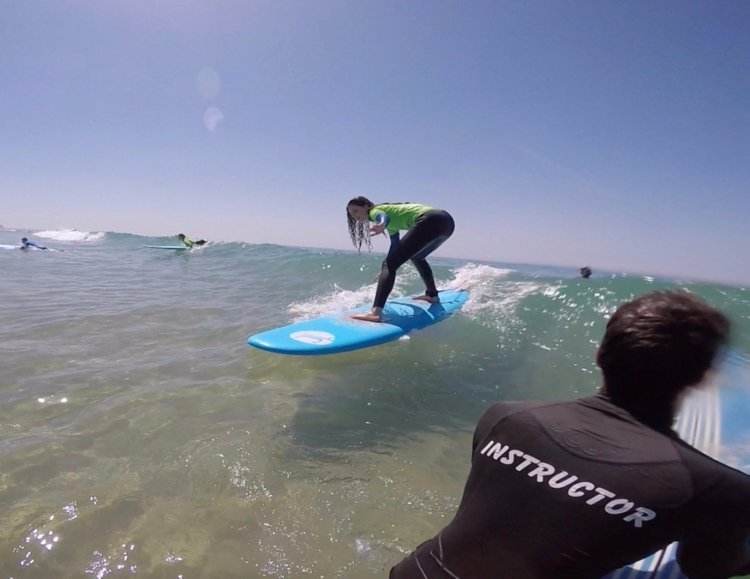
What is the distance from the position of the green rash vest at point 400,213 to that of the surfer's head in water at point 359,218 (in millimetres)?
93

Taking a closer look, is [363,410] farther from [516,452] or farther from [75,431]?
[516,452]

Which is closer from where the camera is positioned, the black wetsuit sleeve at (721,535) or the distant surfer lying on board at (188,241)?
the black wetsuit sleeve at (721,535)

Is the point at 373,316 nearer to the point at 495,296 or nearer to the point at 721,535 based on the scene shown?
the point at 721,535

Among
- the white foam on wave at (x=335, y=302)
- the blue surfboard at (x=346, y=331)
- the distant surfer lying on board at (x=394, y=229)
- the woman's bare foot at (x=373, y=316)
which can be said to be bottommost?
the white foam on wave at (x=335, y=302)

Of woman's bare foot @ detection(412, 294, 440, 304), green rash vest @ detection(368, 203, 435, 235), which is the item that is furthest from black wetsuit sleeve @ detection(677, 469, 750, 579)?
woman's bare foot @ detection(412, 294, 440, 304)

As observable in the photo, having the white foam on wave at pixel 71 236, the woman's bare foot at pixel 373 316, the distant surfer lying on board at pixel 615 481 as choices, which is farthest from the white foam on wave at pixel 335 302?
the white foam on wave at pixel 71 236

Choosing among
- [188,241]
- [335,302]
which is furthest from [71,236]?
[335,302]

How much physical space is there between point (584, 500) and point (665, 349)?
45 centimetres

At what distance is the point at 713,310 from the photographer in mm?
1143

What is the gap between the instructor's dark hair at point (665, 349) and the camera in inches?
43.3

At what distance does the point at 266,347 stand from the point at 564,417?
10.2ft

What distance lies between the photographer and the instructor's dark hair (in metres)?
1.10

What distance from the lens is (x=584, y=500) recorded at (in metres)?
1.00

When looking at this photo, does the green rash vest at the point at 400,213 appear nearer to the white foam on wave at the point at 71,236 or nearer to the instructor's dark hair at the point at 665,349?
the instructor's dark hair at the point at 665,349
